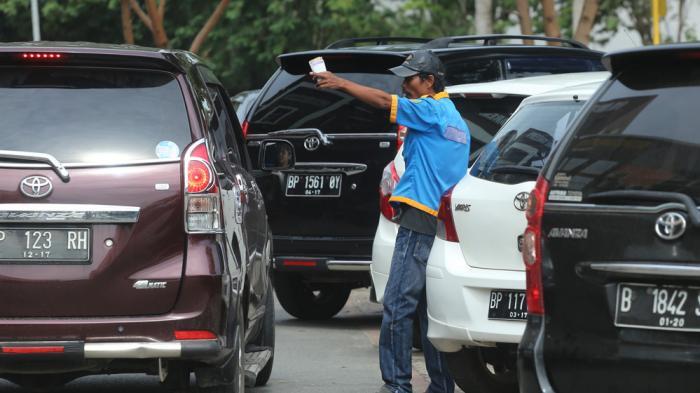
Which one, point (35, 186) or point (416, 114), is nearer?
point (35, 186)

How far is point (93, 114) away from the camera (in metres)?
6.55

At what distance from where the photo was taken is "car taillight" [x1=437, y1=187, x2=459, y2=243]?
7.33 metres

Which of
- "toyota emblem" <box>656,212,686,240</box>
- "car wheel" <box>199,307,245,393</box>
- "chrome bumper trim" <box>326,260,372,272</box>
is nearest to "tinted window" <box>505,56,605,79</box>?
"chrome bumper trim" <box>326,260,372,272</box>

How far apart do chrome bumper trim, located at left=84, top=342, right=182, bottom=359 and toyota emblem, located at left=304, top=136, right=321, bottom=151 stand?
180 inches

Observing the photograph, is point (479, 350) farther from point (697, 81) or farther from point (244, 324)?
point (697, 81)

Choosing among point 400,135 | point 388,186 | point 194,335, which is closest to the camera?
point 194,335

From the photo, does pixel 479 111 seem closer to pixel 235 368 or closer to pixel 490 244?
pixel 490 244

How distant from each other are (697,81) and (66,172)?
104 inches

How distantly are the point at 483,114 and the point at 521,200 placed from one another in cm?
Result: 223

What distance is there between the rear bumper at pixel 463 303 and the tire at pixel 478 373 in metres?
0.21

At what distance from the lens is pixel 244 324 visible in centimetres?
712

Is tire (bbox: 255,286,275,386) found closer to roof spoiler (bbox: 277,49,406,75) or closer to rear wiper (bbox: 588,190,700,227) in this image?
roof spoiler (bbox: 277,49,406,75)

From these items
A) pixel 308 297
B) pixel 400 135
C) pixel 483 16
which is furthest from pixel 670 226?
pixel 483 16

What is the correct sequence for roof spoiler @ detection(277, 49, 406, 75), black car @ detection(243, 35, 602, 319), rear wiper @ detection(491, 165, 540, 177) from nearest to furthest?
1. rear wiper @ detection(491, 165, 540, 177)
2. roof spoiler @ detection(277, 49, 406, 75)
3. black car @ detection(243, 35, 602, 319)
